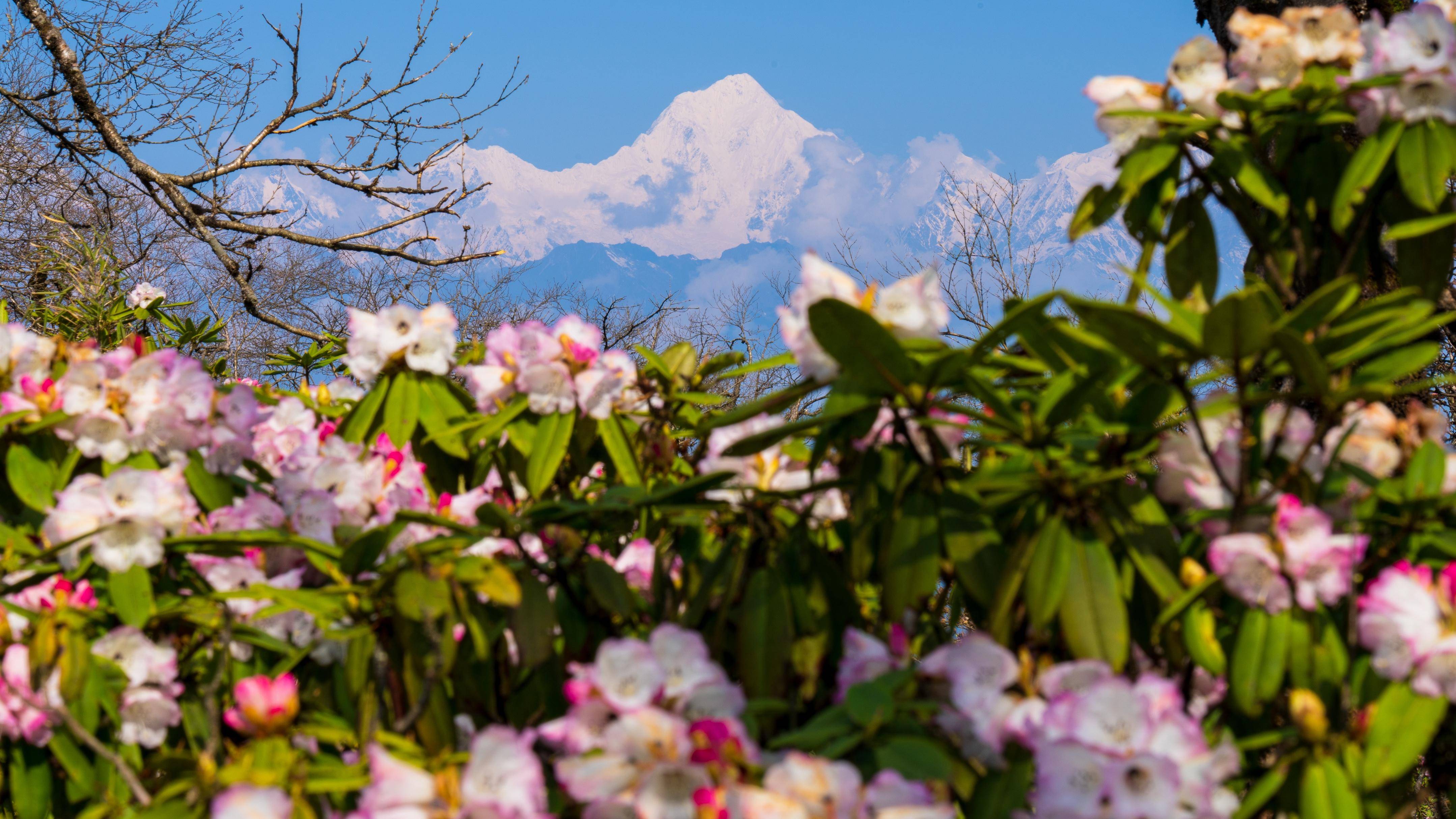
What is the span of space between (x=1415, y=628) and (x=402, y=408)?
50.0 inches

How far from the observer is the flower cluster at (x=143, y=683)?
1088 mm

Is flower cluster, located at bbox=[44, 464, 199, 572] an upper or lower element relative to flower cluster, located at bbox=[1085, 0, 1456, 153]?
lower

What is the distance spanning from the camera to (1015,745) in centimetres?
87

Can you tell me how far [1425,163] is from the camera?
3.28ft

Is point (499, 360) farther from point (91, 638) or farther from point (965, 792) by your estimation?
point (965, 792)

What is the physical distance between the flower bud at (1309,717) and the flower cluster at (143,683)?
3.68ft

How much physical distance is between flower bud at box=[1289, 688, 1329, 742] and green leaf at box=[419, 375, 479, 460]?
3.39 ft

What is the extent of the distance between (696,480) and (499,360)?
0.59 metres

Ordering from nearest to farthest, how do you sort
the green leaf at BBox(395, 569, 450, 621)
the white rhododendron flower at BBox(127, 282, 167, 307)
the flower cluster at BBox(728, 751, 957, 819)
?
the flower cluster at BBox(728, 751, 957, 819)
the green leaf at BBox(395, 569, 450, 621)
the white rhododendron flower at BBox(127, 282, 167, 307)

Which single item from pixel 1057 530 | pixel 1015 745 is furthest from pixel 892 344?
pixel 1015 745

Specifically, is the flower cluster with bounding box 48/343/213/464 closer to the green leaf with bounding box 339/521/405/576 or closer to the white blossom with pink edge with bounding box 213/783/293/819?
the green leaf with bounding box 339/521/405/576

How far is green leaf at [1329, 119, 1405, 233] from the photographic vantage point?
101 centimetres

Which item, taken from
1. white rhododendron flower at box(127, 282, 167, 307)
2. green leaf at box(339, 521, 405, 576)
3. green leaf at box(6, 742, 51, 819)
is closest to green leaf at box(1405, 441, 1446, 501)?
green leaf at box(339, 521, 405, 576)

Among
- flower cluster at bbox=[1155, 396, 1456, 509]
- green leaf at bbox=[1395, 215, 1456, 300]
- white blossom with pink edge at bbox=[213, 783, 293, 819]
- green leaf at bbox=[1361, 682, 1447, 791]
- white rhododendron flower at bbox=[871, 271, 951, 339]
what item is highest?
green leaf at bbox=[1395, 215, 1456, 300]
